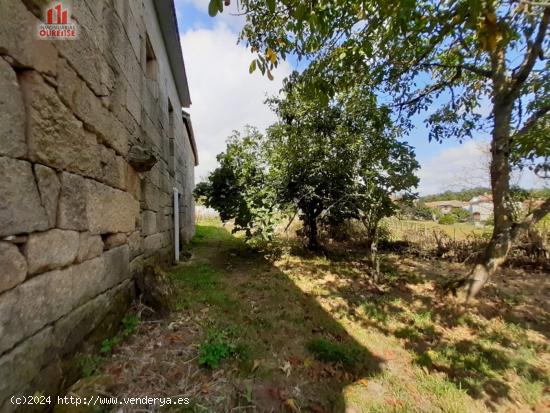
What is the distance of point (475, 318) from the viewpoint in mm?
3736

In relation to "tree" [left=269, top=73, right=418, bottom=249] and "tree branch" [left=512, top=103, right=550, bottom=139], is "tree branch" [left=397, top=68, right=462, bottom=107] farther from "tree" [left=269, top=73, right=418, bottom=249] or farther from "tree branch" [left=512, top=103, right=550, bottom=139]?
"tree branch" [left=512, top=103, right=550, bottom=139]

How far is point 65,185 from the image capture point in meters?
1.78

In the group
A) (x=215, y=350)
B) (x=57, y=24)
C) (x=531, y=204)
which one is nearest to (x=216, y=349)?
(x=215, y=350)

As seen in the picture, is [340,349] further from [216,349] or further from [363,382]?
[216,349]

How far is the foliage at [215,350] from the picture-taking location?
7.73 ft

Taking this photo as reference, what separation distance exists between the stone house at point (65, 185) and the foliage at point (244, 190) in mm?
3122

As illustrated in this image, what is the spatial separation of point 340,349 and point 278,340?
679 millimetres

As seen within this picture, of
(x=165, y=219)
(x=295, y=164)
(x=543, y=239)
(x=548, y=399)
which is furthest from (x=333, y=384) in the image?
(x=543, y=239)

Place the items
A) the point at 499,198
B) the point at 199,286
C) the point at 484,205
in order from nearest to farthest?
the point at 499,198, the point at 199,286, the point at 484,205

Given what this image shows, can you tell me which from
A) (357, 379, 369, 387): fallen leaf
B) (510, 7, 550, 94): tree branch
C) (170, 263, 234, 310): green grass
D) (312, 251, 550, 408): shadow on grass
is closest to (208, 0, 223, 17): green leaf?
(357, 379, 369, 387): fallen leaf

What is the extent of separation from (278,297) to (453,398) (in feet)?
8.25

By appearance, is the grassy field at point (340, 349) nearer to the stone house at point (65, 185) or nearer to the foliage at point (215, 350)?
the foliage at point (215, 350)

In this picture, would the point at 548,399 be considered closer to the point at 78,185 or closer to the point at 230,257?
the point at 78,185

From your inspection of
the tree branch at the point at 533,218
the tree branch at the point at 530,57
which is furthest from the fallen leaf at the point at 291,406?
the tree branch at the point at 530,57
